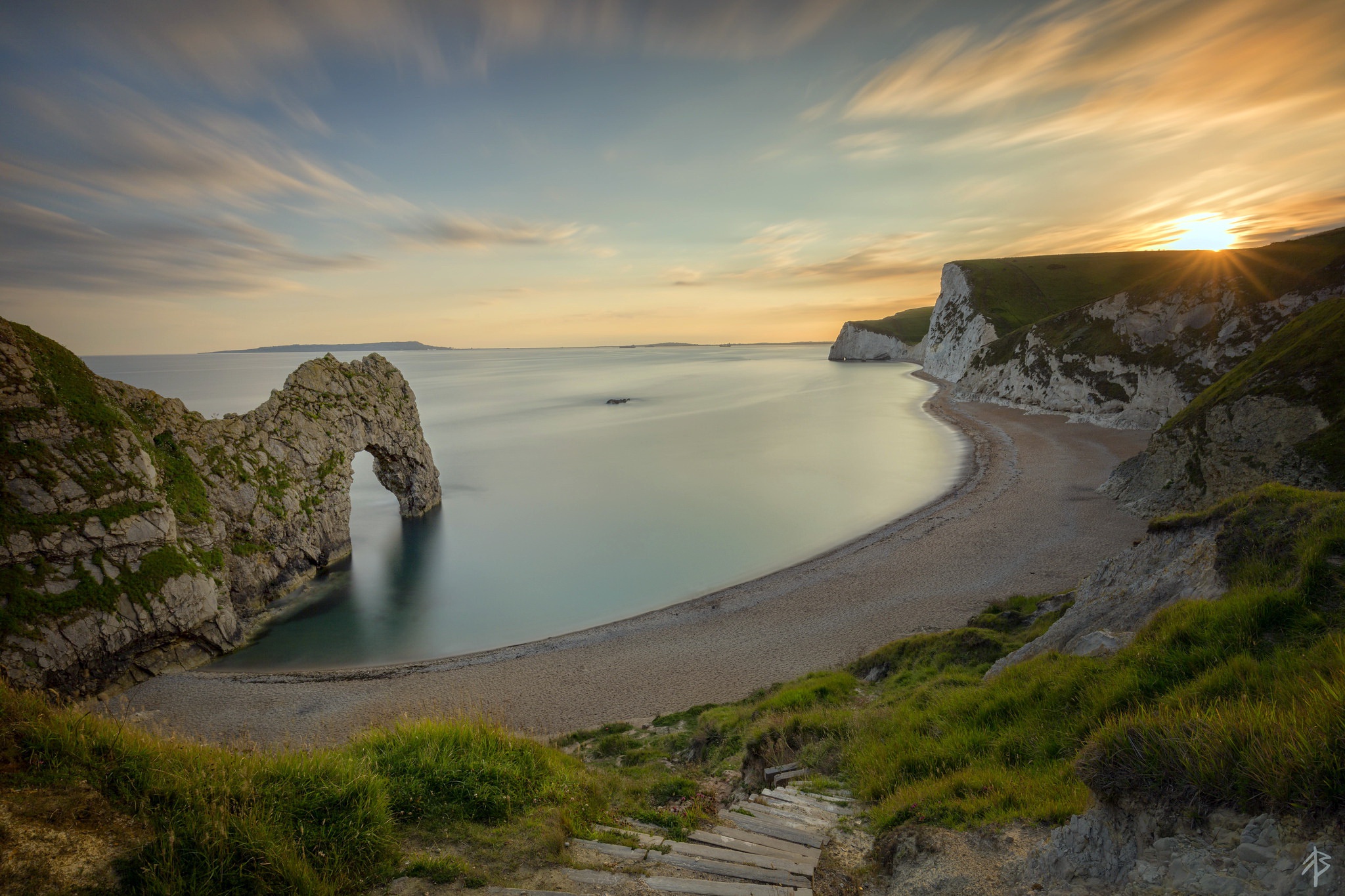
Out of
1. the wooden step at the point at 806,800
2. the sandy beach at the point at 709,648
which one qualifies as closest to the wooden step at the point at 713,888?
the wooden step at the point at 806,800

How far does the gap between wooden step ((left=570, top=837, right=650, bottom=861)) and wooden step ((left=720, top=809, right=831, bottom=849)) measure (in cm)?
122

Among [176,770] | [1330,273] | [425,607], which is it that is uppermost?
[1330,273]

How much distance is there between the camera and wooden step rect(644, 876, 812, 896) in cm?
427

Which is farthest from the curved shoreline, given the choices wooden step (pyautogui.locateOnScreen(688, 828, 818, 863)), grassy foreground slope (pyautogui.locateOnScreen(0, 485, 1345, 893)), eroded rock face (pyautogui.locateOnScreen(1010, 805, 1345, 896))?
eroded rock face (pyautogui.locateOnScreen(1010, 805, 1345, 896))

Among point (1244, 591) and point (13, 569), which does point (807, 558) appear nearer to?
point (1244, 591)

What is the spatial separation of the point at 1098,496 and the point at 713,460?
27522 mm

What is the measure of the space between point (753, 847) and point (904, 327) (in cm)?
19300

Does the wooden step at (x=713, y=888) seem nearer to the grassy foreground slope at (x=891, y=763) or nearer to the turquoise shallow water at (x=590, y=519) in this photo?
the grassy foreground slope at (x=891, y=763)

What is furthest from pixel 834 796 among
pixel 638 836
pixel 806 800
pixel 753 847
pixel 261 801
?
pixel 261 801

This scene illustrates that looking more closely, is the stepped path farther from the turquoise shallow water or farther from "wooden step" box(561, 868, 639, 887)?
the turquoise shallow water

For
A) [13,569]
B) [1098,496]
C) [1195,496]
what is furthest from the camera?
[1098,496]

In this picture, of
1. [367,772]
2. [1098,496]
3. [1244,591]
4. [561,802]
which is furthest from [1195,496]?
[367,772]

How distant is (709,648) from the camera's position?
17.9 m

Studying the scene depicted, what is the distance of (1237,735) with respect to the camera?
11.8 ft
